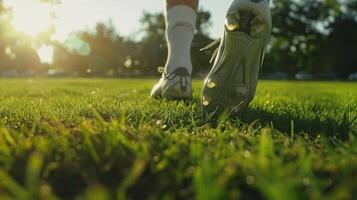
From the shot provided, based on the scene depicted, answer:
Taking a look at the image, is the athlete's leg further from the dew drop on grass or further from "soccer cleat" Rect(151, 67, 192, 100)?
the dew drop on grass

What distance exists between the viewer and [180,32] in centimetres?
442

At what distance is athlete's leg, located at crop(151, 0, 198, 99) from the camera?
413 cm

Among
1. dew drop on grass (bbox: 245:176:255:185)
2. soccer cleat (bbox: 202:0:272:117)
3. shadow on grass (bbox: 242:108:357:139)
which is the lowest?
shadow on grass (bbox: 242:108:357:139)

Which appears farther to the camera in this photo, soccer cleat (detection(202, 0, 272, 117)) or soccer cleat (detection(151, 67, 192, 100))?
soccer cleat (detection(151, 67, 192, 100))

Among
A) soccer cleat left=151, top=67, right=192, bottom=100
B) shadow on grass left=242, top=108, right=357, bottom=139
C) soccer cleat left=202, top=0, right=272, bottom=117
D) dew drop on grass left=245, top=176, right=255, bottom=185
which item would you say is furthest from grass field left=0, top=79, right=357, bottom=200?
A: soccer cleat left=151, top=67, right=192, bottom=100

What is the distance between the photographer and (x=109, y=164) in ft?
4.86

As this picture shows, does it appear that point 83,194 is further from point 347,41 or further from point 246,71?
point 347,41

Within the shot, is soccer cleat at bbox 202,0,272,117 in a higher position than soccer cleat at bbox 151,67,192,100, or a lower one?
higher

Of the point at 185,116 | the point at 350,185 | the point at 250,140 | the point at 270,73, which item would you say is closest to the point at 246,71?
the point at 185,116

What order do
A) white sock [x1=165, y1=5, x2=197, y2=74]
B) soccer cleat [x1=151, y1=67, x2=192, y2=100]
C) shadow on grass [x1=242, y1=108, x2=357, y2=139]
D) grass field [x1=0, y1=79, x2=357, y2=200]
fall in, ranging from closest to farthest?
1. grass field [x1=0, y1=79, x2=357, y2=200]
2. shadow on grass [x1=242, y1=108, x2=357, y2=139]
3. soccer cleat [x1=151, y1=67, x2=192, y2=100]
4. white sock [x1=165, y1=5, x2=197, y2=74]

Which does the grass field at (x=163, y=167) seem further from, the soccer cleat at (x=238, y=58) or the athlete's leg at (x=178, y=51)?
the athlete's leg at (x=178, y=51)

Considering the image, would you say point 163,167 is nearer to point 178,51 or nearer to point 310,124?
point 310,124

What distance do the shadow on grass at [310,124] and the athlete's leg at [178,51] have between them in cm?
111


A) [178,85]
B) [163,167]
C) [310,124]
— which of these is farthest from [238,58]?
[163,167]
